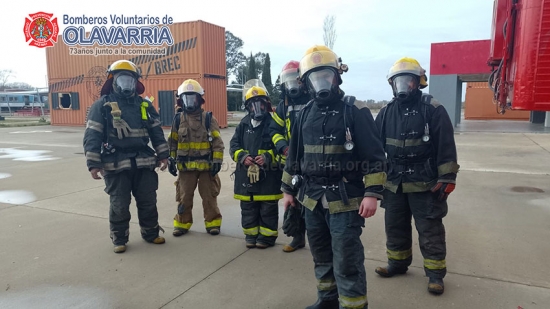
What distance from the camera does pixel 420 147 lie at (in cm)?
326

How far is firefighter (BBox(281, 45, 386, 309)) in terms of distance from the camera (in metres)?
2.55

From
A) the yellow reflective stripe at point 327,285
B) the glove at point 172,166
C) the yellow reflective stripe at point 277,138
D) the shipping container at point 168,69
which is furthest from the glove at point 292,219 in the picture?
the shipping container at point 168,69

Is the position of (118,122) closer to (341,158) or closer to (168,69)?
(341,158)

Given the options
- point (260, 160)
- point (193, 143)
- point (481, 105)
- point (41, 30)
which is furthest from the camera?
point (481, 105)

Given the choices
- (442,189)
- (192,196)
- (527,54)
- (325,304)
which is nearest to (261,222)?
(192,196)

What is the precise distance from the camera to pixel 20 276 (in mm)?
3592

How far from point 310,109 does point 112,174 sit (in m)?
2.49

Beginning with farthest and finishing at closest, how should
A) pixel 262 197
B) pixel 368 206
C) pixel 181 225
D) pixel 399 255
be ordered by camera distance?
pixel 181 225 → pixel 262 197 → pixel 399 255 → pixel 368 206

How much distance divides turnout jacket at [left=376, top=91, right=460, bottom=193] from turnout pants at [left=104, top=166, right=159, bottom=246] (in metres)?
2.65

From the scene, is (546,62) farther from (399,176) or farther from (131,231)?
(131,231)

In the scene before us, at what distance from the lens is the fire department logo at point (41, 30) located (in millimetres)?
19844

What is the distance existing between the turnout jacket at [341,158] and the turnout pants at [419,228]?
78 centimetres

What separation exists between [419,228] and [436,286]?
1.56 ft

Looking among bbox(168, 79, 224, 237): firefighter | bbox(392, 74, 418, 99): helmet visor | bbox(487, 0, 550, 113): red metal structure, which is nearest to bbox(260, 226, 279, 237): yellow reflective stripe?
bbox(168, 79, 224, 237): firefighter
